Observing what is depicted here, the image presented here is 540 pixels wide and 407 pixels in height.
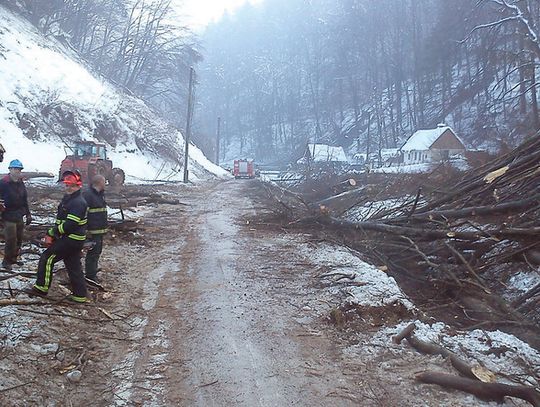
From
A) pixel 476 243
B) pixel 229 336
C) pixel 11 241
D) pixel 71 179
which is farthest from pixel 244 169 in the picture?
pixel 229 336

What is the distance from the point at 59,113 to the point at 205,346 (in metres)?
29.0

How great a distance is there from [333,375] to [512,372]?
1.73 m

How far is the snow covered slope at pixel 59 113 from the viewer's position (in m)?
26.6

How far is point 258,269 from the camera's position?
8758 mm

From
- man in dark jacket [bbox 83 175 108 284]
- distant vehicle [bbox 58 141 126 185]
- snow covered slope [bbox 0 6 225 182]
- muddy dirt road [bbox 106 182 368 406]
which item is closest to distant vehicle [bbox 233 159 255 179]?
snow covered slope [bbox 0 6 225 182]

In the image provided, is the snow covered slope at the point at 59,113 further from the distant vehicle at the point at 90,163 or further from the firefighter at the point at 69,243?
the firefighter at the point at 69,243

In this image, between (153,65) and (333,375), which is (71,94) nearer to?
(153,65)

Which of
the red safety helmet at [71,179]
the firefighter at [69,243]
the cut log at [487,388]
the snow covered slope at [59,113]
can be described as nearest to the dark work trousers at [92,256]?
the firefighter at [69,243]

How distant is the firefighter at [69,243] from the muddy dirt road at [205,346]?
0.91ft

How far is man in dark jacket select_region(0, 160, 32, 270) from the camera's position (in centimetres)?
728

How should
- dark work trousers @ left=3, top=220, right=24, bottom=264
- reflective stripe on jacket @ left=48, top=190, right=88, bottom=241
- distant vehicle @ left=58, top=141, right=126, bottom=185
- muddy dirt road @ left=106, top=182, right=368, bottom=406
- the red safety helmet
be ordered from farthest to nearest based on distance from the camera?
distant vehicle @ left=58, top=141, right=126, bottom=185 < dark work trousers @ left=3, top=220, right=24, bottom=264 < the red safety helmet < reflective stripe on jacket @ left=48, top=190, right=88, bottom=241 < muddy dirt road @ left=106, top=182, right=368, bottom=406

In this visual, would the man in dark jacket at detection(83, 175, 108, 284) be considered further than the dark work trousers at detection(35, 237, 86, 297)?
Yes

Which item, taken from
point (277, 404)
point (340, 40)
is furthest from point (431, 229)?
point (340, 40)

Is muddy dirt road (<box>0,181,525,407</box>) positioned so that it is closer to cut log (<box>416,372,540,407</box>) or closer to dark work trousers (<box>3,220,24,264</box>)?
cut log (<box>416,372,540,407</box>)
